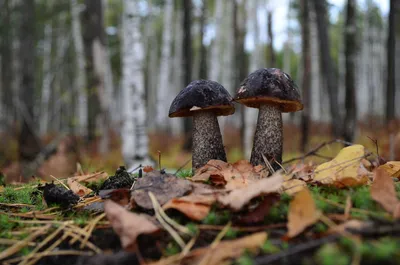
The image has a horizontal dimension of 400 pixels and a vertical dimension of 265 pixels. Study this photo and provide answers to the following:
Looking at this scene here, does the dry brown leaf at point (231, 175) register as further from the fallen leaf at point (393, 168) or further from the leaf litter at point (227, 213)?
the fallen leaf at point (393, 168)

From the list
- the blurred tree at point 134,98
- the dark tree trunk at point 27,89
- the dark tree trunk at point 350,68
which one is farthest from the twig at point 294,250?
the dark tree trunk at point 27,89

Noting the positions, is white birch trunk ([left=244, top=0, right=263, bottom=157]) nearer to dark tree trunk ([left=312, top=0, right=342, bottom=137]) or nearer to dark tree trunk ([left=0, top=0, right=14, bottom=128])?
dark tree trunk ([left=312, top=0, right=342, bottom=137])

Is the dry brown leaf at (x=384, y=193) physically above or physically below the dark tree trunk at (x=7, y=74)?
below

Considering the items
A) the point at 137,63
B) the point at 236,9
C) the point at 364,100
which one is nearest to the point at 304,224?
the point at 137,63

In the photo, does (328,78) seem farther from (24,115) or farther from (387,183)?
(24,115)

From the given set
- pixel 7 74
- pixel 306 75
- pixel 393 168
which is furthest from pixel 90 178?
pixel 7 74

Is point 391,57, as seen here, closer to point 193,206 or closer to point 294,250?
point 193,206
